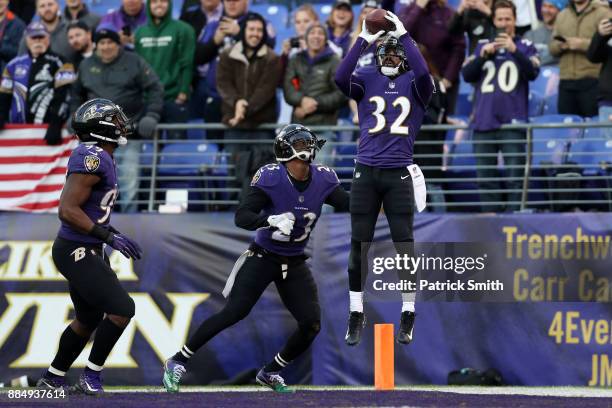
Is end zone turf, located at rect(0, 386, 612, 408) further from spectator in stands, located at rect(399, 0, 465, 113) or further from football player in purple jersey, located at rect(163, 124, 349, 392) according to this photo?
spectator in stands, located at rect(399, 0, 465, 113)

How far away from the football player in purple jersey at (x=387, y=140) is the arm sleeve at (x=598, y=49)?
3097 mm

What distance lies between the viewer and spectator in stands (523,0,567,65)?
13.7 m

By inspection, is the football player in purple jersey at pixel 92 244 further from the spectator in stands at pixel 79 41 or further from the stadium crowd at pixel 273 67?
the spectator in stands at pixel 79 41

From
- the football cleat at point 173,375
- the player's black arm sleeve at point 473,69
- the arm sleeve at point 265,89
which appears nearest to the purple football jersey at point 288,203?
the football cleat at point 173,375

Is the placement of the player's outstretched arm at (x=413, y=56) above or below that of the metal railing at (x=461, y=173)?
above

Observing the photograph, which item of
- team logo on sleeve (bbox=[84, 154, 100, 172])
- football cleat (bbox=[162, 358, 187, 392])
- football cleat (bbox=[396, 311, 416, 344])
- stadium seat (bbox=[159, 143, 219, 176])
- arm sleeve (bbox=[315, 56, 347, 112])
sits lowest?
football cleat (bbox=[162, 358, 187, 392])

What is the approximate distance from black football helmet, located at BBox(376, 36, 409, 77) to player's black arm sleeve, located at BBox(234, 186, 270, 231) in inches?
56.2

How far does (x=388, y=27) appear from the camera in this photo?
30.7 feet

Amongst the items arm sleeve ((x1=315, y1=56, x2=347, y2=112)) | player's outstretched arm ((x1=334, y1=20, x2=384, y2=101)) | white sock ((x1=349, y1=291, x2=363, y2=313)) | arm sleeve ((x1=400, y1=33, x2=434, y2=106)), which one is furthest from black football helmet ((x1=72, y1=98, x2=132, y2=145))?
arm sleeve ((x1=315, y1=56, x2=347, y2=112))

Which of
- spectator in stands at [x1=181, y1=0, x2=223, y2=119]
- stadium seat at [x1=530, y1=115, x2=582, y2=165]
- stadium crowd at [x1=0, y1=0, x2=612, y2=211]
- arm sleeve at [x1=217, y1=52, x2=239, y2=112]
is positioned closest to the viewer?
stadium crowd at [x1=0, y1=0, x2=612, y2=211]

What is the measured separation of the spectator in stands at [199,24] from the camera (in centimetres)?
1392

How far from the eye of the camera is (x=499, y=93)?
482 inches

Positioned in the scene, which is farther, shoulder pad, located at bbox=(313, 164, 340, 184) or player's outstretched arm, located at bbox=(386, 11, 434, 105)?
shoulder pad, located at bbox=(313, 164, 340, 184)

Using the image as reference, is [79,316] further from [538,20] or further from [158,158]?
[538,20]
